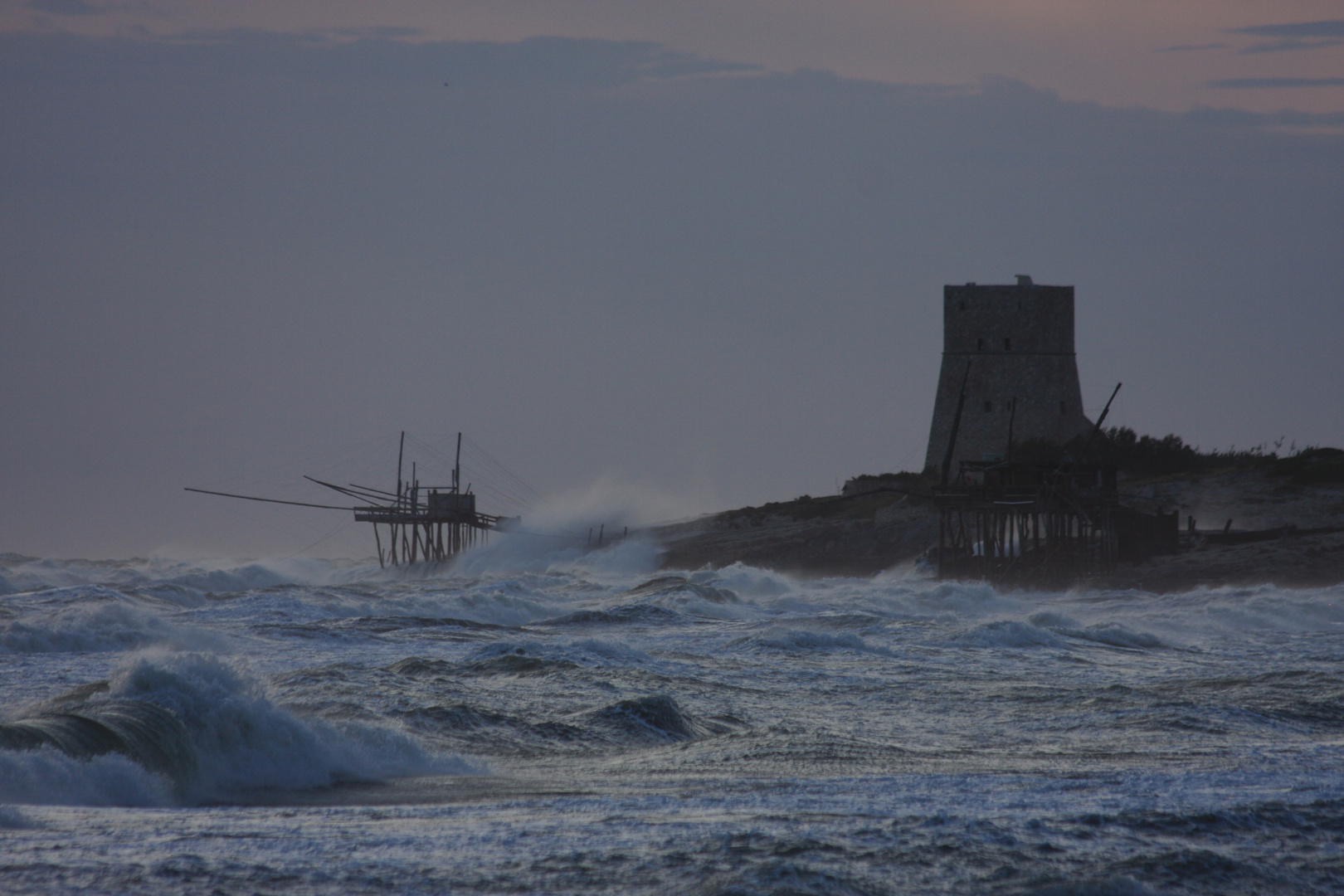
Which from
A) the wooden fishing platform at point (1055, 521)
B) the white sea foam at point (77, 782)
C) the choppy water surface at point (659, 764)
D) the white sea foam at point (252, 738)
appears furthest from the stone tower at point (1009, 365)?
the white sea foam at point (77, 782)

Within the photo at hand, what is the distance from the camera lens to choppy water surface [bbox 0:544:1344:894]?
6.45 m

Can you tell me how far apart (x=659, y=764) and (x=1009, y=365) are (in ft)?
148

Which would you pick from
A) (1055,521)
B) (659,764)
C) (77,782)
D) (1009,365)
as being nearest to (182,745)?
(77,782)

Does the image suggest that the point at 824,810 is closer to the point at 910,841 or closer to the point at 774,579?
the point at 910,841

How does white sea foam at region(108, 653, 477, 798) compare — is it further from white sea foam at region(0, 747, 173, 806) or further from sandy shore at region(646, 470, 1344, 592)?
sandy shore at region(646, 470, 1344, 592)

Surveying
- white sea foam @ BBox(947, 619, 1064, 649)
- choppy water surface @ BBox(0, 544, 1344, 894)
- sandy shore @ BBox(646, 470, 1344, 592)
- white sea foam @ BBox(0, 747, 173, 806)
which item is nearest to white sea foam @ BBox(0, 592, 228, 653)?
choppy water surface @ BBox(0, 544, 1344, 894)

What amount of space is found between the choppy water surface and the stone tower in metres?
33.4

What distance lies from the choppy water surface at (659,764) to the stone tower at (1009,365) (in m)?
33.4

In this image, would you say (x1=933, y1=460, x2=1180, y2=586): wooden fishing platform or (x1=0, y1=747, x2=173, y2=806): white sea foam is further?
(x1=933, y1=460, x2=1180, y2=586): wooden fishing platform

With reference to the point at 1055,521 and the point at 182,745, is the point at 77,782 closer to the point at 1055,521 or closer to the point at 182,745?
the point at 182,745

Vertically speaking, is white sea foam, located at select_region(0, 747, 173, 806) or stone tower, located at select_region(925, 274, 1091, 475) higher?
stone tower, located at select_region(925, 274, 1091, 475)

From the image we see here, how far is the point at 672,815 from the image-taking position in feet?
25.0

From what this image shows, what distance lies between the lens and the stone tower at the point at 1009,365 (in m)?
52.8

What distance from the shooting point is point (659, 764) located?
985 centimetres
